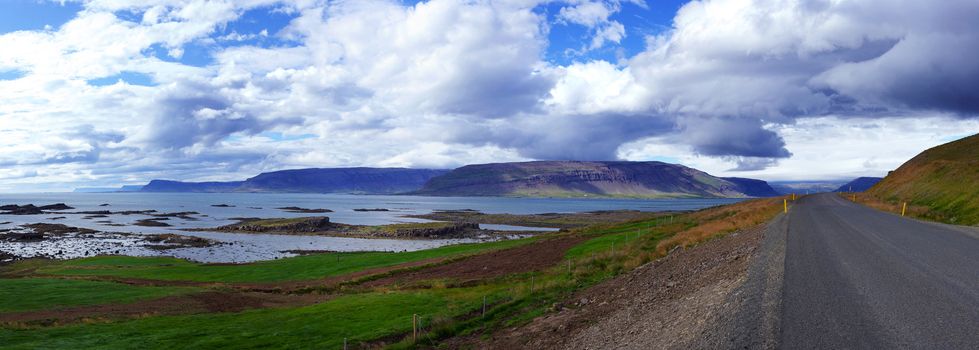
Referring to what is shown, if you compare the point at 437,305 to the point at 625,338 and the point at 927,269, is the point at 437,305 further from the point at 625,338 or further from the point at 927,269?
the point at 927,269

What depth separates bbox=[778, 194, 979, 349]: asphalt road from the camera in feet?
32.5

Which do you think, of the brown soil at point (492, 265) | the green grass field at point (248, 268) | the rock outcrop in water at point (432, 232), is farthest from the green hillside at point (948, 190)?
the rock outcrop in water at point (432, 232)

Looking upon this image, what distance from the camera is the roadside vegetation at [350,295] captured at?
Answer: 2269 centimetres

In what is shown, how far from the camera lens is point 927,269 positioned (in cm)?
1669

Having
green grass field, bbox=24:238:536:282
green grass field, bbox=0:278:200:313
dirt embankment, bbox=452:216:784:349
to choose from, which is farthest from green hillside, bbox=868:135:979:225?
green grass field, bbox=0:278:200:313

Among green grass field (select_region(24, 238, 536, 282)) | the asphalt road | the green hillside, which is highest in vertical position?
the green hillside

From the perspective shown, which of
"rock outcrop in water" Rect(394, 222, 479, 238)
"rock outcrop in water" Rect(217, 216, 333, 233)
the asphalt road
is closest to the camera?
the asphalt road

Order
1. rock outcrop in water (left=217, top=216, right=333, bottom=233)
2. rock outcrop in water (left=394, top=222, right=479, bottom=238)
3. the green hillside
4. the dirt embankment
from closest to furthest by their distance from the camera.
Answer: the dirt embankment, the green hillside, rock outcrop in water (left=394, top=222, right=479, bottom=238), rock outcrop in water (left=217, top=216, right=333, bottom=233)

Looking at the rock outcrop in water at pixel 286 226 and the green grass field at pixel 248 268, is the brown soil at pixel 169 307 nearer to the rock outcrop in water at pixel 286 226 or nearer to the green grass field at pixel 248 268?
the green grass field at pixel 248 268

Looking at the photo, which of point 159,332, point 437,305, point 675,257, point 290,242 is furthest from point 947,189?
point 290,242

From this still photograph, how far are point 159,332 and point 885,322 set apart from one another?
27.2 metres

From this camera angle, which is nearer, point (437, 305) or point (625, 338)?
point (625, 338)

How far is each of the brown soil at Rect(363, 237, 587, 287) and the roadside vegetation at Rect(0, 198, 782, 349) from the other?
0.13 m

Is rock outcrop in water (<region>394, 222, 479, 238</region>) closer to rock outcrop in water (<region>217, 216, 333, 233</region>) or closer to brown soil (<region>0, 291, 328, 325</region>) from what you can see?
rock outcrop in water (<region>217, 216, 333, 233</region>)
